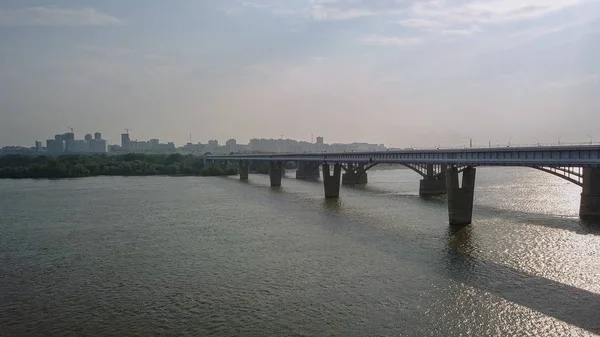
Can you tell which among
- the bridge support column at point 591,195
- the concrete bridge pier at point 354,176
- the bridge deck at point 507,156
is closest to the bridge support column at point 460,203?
the bridge deck at point 507,156

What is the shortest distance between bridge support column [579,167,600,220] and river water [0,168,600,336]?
5.93 feet

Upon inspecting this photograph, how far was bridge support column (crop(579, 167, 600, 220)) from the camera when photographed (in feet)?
150

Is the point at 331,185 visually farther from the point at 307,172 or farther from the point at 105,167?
the point at 105,167

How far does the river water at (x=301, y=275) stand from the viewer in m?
19.8

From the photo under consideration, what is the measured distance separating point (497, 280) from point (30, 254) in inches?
1183

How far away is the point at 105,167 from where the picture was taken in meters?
148

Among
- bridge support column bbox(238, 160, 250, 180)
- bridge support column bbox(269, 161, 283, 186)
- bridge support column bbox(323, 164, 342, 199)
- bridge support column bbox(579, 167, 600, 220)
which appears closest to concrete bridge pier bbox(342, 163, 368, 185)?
bridge support column bbox(269, 161, 283, 186)

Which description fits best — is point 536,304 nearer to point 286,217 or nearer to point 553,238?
point 553,238

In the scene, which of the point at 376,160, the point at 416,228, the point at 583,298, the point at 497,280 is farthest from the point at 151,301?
the point at 376,160

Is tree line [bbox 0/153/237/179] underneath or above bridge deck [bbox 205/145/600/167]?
underneath

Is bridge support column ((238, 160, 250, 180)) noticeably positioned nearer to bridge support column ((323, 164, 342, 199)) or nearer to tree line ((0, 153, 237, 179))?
tree line ((0, 153, 237, 179))

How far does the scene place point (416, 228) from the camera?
138 ft

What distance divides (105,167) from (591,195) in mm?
134963

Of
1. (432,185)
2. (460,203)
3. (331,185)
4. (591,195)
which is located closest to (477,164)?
(460,203)
